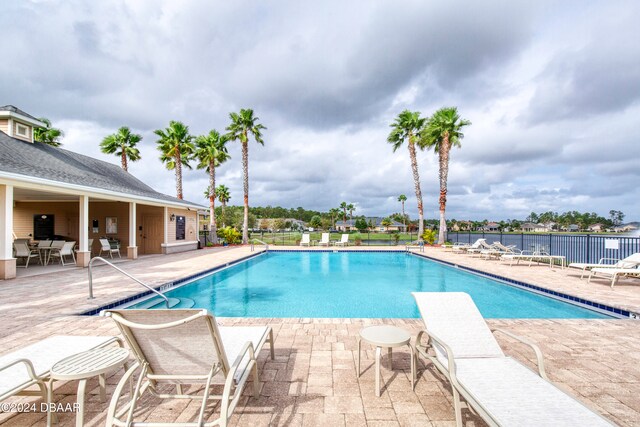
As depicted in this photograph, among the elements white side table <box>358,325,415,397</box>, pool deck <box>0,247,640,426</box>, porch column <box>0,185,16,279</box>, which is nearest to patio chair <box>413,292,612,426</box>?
white side table <box>358,325,415,397</box>

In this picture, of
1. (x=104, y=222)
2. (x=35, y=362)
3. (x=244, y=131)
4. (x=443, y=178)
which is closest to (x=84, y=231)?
(x=104, y=222)

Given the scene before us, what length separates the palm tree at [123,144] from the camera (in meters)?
22.3

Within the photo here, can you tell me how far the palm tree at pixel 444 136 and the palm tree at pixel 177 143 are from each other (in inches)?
697

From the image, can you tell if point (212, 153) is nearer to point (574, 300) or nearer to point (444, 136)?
point (444, 136)

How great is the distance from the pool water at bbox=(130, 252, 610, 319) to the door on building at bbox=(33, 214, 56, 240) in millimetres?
9688

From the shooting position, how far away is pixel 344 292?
27.4 ft

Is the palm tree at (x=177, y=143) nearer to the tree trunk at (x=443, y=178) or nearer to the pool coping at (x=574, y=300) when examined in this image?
the tree trunk at (x=443, y=178)

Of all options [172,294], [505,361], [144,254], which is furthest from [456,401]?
[144,254]

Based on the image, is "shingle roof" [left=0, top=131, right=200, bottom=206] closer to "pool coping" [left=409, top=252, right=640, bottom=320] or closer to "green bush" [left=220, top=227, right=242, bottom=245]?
"green bush" [left=220, top=227, right=242, bottom=245]

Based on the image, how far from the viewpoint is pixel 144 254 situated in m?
14.6

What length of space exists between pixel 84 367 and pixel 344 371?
7.14 feet

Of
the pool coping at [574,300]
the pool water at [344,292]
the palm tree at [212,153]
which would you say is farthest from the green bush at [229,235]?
the pool coping at [574,300]

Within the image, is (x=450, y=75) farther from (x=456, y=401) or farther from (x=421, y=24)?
(x=456, y=401)

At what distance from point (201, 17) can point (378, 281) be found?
10.3m
